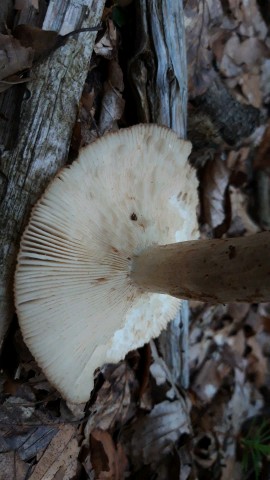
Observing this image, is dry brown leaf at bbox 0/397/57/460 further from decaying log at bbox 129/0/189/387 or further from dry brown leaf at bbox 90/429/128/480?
decaying log at bbox 129/0/189/387

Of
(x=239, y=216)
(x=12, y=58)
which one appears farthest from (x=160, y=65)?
(x=239, y=216)

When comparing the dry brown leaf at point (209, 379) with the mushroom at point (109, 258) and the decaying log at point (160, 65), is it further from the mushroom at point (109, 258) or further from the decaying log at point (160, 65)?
the decaying log at point (160, 65)

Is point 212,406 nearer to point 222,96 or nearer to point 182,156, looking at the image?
point 182,156

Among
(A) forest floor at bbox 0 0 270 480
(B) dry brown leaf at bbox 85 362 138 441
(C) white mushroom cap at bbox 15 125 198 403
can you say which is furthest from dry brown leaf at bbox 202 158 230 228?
(B) dry brown leaf at bbox 85 362 138 441

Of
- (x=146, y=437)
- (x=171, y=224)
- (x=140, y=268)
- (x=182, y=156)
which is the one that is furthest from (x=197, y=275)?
(x=146, y=437)

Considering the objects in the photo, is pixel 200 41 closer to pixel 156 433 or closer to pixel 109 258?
pixel 109 258

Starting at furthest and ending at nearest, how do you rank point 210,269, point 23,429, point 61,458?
point 61,458
point 23,429
point 210,269
